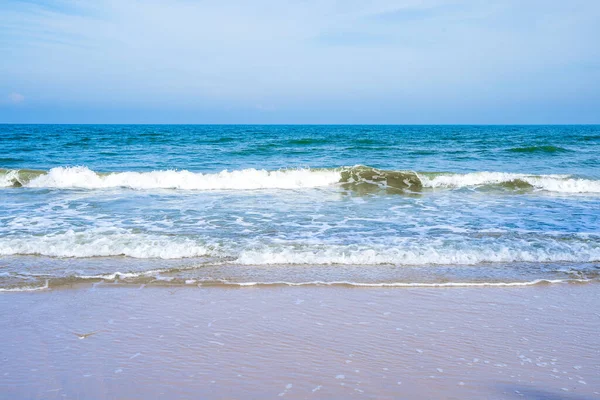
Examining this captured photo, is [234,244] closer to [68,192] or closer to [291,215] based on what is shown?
[291,215]

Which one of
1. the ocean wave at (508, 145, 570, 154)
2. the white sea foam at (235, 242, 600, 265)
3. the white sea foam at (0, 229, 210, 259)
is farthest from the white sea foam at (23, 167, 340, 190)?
the ocean wave at (508, 145, 570, 154)

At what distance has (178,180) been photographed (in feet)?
52.9

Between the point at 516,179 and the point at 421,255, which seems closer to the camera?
the point at 421,255

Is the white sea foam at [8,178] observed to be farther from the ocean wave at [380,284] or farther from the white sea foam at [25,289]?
the ocean wave at [380,284]

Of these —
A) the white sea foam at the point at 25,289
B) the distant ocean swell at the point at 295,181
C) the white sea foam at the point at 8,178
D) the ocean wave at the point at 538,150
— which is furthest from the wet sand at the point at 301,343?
the ocean wave at the point at 538,150

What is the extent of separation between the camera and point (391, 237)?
8586mm

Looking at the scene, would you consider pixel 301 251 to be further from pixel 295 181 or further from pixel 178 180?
pixel 178 180

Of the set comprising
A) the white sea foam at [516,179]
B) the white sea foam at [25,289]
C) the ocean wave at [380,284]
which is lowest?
the ocean wave at [380,284]

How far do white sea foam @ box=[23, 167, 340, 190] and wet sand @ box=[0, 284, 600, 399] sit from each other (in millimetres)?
9982

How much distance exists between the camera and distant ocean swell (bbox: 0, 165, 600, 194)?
51.6ft

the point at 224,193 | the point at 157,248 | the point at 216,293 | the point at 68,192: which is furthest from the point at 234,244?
the point at 68,192

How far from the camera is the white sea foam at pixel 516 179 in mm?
15726

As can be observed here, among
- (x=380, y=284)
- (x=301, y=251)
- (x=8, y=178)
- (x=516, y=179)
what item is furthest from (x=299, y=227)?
(x=8, y=178)

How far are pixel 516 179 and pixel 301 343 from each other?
47.6 feet
